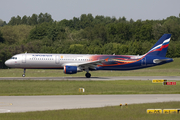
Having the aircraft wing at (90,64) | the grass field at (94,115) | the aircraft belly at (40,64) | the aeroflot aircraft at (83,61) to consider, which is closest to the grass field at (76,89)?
the grass field at (94,115)

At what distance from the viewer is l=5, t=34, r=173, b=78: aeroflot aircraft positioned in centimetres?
4309

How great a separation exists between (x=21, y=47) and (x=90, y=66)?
184 ft

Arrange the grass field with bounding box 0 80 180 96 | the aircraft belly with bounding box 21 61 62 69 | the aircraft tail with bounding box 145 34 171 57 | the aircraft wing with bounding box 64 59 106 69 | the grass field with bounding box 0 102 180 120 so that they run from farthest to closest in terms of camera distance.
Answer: the aircraft tail with bounding box 145 34 171 57, the aircraft wing with bounding box 64 59 106 69, the aircraft belly with bounding box 21 61 62 69, the grass field with bounding box 0 80 180 96, the grass field with bounding box 0 102 180 120

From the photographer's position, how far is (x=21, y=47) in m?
95.3

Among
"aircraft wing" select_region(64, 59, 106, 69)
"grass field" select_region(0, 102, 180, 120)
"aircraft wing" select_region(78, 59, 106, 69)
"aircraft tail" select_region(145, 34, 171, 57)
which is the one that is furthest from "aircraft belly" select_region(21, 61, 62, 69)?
"grass field" select_region(0, 102, 180, 120)

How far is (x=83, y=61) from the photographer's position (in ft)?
147

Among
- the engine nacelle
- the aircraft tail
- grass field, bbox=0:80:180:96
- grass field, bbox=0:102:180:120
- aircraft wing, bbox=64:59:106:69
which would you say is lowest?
grass field, bbox=0:80:180:96

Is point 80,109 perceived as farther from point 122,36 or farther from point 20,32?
point 20,32

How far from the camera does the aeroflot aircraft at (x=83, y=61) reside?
1697 inches

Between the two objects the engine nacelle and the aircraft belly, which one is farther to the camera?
the aircraft belly

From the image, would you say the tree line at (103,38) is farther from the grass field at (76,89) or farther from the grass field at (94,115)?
the grass field at (94,115)

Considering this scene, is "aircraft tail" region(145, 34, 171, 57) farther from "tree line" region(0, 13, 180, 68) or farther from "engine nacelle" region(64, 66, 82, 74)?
"tree line" region(0, 13, 180, 68)

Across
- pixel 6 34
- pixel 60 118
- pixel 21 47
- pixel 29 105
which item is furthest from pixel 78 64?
pixel 6 34

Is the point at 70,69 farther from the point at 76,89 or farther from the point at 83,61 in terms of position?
the point at 76,89
